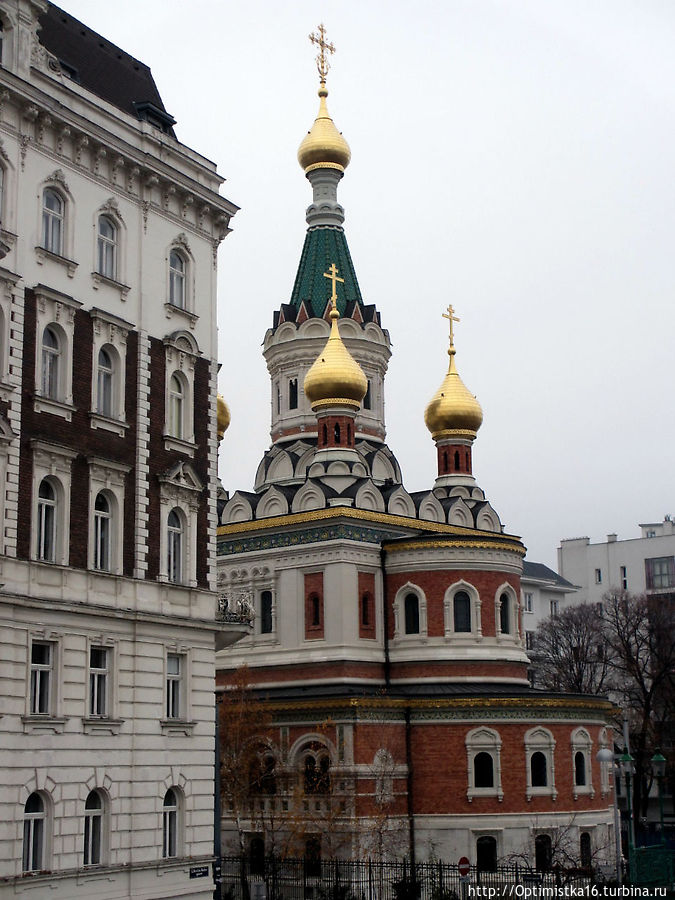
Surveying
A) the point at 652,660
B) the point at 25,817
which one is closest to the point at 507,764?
the point at 25,817

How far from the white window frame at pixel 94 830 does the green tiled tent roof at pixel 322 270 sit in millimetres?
34083

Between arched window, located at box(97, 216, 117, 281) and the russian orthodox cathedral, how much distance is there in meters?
18.5

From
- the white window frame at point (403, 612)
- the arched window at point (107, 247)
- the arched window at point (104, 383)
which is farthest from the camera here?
the white window frame at point (403, 612)

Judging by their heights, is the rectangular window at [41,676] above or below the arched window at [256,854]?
above

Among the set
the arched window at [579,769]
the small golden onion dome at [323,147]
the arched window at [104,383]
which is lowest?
the arched window at [579,769]

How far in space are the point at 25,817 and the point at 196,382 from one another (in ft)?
33.5

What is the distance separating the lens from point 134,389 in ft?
86.6

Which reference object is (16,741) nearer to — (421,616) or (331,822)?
(331,822)

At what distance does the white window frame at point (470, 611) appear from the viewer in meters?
44.7

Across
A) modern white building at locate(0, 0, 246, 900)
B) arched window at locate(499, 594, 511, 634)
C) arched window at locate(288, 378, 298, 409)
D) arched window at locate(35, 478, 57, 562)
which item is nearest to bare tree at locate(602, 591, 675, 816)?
arched window at locate(499, 594, 511, 634)

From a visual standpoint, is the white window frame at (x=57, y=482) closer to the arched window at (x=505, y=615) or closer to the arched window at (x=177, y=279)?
the arched window at (x=177, y=279)

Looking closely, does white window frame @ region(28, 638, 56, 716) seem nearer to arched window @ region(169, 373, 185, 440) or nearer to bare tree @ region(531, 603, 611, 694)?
arched window @ region(169, 373, 185, 440)

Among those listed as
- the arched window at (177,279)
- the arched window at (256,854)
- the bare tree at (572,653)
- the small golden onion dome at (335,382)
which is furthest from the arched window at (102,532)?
the bare tree at (572,653)

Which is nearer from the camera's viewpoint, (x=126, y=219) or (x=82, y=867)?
(x=82, y=867)
